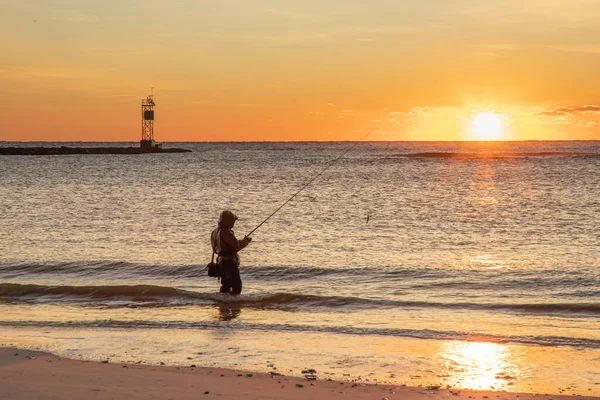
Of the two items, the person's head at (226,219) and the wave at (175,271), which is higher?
the person's head at (226,219)

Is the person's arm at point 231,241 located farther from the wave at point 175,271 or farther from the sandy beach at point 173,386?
the sandy beach at point 173,386

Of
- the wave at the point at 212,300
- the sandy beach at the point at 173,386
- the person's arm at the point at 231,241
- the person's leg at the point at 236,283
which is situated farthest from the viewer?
the person's leg at the point at 236,283

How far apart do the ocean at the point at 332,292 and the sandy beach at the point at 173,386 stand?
0.40 m

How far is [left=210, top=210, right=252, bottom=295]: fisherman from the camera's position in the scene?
12.8 meters

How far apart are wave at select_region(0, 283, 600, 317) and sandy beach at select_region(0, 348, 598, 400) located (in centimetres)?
499

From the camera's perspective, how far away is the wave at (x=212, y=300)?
13.1 m

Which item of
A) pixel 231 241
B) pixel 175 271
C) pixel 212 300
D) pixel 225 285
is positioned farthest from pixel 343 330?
pixel 175 271

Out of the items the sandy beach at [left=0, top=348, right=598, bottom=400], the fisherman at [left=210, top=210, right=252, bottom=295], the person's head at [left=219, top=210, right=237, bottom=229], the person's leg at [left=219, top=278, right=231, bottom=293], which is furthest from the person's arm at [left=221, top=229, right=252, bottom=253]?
the sandy beach at [left=0, top=348, right=598, bottom=400]

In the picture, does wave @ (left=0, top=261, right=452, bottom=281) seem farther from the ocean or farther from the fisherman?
the fisherman

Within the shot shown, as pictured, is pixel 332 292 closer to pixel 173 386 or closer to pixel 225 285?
pixel 225 285

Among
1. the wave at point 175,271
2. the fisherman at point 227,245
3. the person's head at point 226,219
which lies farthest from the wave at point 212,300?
the wave at point 175,271

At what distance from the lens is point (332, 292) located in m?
14.6

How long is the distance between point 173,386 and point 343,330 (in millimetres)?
3804

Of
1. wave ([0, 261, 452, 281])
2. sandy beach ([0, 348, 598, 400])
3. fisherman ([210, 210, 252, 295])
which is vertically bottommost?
wave ([0, 261, 452, 281])
